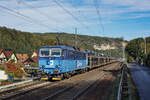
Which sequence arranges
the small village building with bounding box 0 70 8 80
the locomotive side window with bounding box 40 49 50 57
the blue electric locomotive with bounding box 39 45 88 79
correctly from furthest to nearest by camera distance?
the small village building with bounding box 0 70 8 80 < the locomotive side window with bounding box 40 49 50 57 < the blue electric locomotive with bounding box 39 45 88 79

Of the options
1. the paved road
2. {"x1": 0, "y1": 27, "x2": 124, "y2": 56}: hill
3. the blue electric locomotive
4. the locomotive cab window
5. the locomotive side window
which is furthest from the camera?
{"x1": 0, "y1": 27, "x2": 124, "y2": 56}: hill

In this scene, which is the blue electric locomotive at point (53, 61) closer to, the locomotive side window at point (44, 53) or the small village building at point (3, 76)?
the locomotive side window at point (44, 53)


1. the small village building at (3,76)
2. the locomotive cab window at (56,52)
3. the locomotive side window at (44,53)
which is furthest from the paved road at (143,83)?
the small village building at (3,76)

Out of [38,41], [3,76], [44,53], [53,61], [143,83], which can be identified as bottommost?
[143,83]

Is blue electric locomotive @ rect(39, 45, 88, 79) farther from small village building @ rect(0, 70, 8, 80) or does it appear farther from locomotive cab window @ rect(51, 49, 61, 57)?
small village building @ rect(0, 70, 8, 80)

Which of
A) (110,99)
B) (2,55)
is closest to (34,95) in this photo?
(110,99)

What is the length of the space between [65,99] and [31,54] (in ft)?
155

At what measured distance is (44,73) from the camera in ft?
64.9

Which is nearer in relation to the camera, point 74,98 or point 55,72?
point 74,98

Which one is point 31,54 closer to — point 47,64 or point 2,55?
point 2,55

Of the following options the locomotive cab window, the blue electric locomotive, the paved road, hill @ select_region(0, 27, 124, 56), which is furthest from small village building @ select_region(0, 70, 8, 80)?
hill @ select_region(0, 27, 124, 56)

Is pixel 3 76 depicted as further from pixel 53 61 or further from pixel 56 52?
pixel 56 52

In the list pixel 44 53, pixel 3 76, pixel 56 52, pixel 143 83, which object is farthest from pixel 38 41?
pixel 143 83

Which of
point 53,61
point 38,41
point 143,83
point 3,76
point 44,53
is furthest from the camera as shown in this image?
point 38,41
